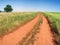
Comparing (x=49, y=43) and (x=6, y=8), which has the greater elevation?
(x=49, y=43)

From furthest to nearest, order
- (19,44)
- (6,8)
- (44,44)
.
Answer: (6,8), (44,44), (19,44)

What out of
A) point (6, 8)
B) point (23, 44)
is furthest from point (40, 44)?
point (6, 8)

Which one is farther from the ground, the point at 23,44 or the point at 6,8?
the point at 23,44

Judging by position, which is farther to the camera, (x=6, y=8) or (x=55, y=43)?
(x=6, y=8)

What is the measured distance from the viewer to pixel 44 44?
10375 mm

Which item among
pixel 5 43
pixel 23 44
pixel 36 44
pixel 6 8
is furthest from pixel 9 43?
pixel 6 8

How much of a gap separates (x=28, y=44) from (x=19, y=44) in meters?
0.55

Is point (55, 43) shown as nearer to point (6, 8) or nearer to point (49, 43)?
point (49, 43)

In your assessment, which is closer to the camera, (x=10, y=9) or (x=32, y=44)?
(x=32, y=44)

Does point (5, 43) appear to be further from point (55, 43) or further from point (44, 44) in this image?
point (55, 43)

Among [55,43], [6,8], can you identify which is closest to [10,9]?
[6,8]

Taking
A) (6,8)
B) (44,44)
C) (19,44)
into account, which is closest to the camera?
(19,44)

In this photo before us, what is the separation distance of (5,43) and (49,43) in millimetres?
2867

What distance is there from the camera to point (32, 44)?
32.8 feet
